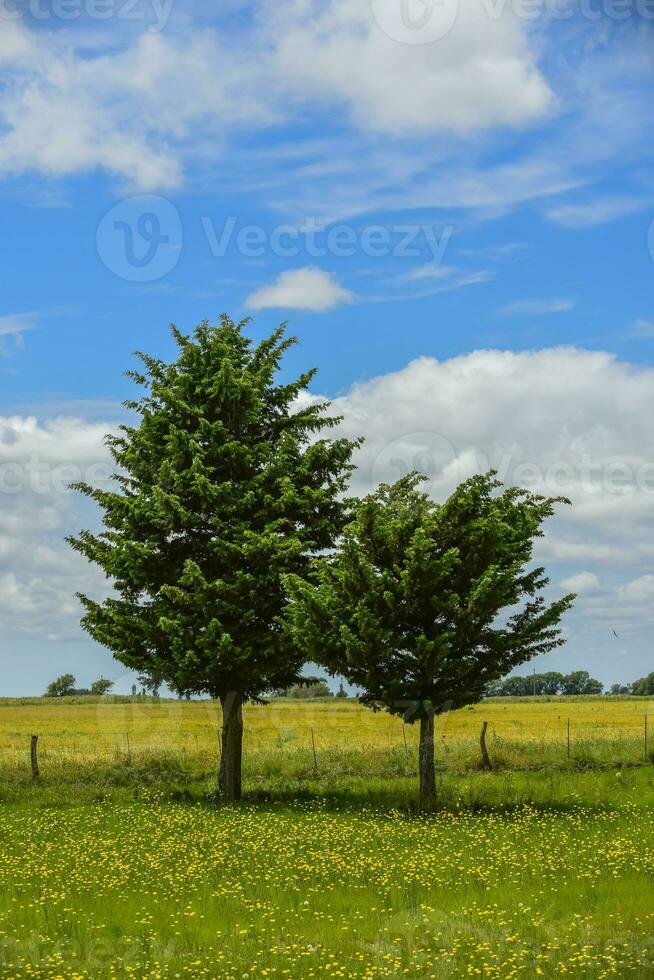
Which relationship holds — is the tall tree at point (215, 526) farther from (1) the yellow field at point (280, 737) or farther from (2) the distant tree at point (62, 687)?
(2) the distant tree at point (62, 687)

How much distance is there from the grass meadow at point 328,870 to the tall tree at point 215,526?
4.51 m

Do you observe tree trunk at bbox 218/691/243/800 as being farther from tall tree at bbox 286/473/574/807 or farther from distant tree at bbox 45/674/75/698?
distant tree at bbox 45/674/75/698

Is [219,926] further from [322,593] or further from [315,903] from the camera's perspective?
[322,593]

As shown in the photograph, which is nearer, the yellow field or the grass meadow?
the grass meadow

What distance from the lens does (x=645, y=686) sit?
7446 inches

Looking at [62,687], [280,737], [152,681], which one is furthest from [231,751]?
[62,687]

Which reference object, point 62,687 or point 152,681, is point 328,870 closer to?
point 152,681

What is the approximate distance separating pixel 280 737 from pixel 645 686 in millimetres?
149054

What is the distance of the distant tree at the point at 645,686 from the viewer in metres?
186

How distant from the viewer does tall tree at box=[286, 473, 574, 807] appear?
87.5ft

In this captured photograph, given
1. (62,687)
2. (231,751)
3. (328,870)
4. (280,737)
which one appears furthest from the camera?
(62,687)

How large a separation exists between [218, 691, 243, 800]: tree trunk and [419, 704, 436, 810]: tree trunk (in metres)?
6.73

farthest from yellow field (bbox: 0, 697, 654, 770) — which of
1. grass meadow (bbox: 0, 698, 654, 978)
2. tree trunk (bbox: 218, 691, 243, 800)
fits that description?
tree trunk (bbox: 218, 691, 243, 800)

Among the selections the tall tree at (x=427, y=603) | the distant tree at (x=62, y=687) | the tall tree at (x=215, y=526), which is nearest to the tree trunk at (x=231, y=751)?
the tall tree at (x=215, y=526)
